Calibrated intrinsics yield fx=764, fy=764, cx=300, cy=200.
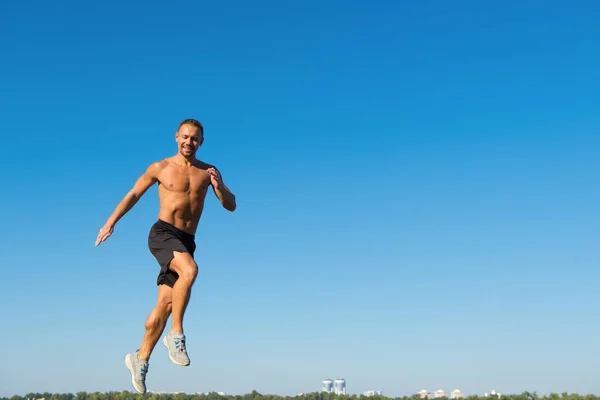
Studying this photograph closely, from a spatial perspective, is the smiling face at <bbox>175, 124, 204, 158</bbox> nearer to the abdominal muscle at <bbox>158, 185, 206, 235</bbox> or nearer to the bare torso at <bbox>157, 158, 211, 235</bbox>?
the bare torso at <bbox>157, 158, 211, 235</bbox>

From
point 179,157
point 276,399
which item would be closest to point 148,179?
point 179,157

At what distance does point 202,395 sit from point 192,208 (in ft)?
384

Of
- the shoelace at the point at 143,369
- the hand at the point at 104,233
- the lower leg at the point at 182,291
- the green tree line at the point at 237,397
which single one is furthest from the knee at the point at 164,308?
the green tree line at the point at 237,397

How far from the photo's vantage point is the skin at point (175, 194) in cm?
1203

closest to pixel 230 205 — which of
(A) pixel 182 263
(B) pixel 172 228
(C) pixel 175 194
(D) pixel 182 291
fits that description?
(C) pixel 175 194

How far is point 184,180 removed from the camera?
12.1 metres

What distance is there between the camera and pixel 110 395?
115 metres

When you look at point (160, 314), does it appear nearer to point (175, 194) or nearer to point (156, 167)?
point (175, 194)

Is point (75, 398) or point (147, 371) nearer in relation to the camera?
point (147, 371)

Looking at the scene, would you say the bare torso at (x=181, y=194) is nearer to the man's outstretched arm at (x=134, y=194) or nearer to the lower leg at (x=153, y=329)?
the man's outstretched arm at (x=134, y=194)

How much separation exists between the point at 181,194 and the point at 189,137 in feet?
3.01

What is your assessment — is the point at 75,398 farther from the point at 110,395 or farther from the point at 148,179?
the point at 148,179

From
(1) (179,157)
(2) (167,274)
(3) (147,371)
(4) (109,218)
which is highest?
(1) (179,157)

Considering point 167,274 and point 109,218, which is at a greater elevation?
point 109,218
